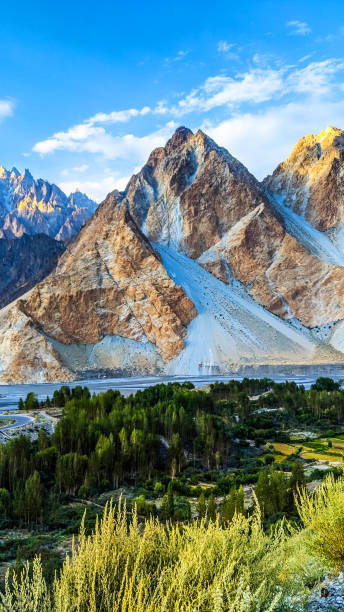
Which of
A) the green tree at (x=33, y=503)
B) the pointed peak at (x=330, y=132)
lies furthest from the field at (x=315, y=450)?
the pointed peak at (x=330, y=132)

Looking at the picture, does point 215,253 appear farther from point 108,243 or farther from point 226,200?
point 108,243

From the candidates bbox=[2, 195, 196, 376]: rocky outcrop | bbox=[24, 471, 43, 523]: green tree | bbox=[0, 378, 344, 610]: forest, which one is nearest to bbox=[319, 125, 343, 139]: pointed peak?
bbox=[2, 195, 196, 376]: rocky outcrop

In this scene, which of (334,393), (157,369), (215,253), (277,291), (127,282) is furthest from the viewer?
(215,253)

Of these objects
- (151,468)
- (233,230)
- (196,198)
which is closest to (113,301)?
(233,230)

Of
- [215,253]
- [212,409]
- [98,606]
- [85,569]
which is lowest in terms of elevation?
[212,409]

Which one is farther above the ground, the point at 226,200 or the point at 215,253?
the point at 226,200

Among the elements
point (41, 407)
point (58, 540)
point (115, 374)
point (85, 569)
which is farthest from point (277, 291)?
point (85, 569)
